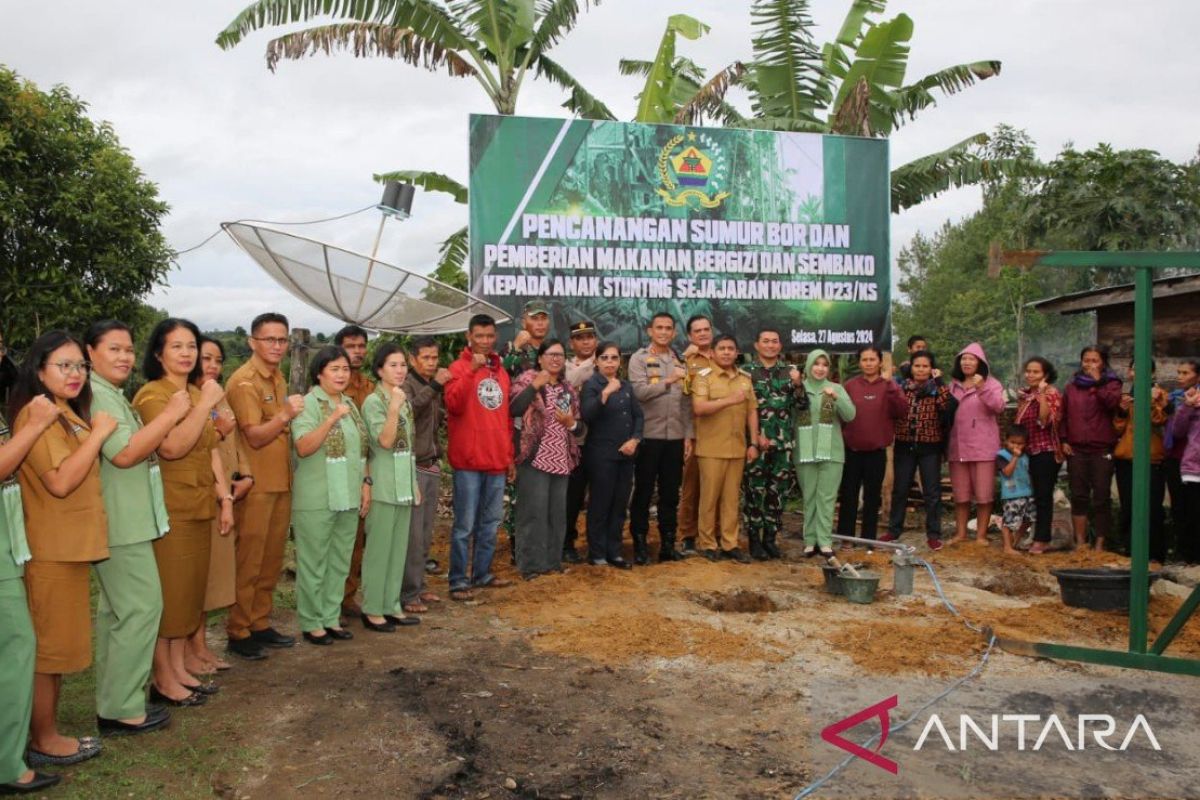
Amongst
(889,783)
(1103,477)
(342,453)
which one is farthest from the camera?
(1103,477)

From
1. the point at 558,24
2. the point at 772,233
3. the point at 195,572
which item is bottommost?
the point at 195,572

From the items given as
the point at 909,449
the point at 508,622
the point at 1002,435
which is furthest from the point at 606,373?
the point at 1002,435

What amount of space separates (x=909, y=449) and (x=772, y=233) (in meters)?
2.51

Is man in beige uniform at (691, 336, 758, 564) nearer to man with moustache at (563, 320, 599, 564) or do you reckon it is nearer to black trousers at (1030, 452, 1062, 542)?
man with moustache at (563, 320, 599, 564)

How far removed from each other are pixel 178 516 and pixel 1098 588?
525 centimetres

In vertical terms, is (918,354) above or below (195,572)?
above

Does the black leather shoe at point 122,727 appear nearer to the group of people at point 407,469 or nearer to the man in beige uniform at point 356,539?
the group of people at point 407,469

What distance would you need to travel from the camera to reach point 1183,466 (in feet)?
23.4

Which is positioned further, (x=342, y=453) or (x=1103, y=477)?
(x=1103, y=477)

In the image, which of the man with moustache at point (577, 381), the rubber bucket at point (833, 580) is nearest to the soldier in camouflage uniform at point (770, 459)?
the rubber bucket at point (833, 580)

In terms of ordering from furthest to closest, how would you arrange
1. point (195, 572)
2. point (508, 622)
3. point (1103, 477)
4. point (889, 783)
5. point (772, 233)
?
point (772, 233) → point (1103, 477) → point (508, 622) → point (195, 572) → point (889, 783)

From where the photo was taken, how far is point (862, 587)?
6.10 meters

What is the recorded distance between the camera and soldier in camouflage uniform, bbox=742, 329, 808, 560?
7.61 m

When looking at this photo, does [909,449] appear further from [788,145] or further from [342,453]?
[342,453]
